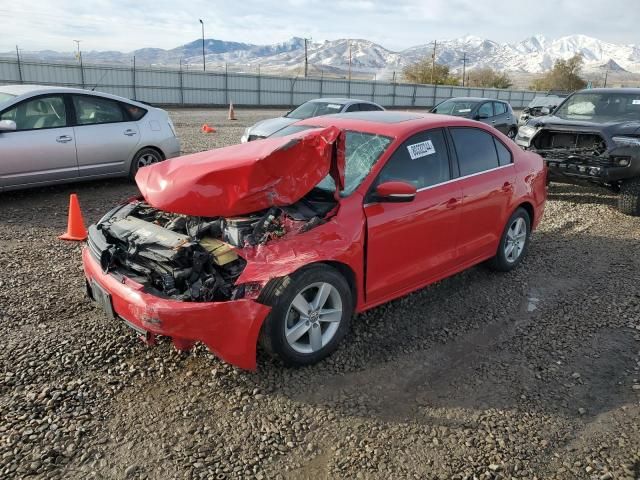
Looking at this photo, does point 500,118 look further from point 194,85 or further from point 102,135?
point 194,85

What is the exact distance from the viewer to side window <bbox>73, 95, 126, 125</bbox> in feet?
24.8

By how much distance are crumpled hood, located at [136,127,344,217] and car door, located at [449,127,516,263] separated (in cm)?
141

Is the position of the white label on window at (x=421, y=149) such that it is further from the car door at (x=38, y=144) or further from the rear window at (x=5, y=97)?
the rear window at (x=5, y=97)

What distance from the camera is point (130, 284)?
3361 mm

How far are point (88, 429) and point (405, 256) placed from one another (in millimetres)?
2466

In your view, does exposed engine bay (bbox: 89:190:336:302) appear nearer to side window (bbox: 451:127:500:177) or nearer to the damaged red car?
the damaged red car

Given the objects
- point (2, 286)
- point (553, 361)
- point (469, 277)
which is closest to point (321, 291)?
point (553, 361)

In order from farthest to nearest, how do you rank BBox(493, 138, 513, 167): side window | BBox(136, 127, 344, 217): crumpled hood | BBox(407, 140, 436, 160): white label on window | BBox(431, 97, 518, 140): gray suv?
BBox(431, 97, 518, 140): gray suv
BBox(493, 138, 513, 167): side window
BBox(407, 140, 436, 160): white label on window
BBox(136, 127, 344, 217): crumpled hood

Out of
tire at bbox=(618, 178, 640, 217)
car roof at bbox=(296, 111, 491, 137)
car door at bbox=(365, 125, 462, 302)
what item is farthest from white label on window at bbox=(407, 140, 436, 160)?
tire at bbox=(618, 178, 640, 217)

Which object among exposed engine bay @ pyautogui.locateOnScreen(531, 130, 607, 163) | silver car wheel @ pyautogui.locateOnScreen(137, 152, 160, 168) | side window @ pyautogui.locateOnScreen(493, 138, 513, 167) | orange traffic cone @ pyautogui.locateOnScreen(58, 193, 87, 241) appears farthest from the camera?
silver car wheel @ pyautogui.locateOnScreen(137, 152, 160, 168)

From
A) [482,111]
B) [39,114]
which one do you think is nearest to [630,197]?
[482,111]

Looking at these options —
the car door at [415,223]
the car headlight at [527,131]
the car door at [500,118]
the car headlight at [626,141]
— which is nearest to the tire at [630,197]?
the car headlight at [626,141]

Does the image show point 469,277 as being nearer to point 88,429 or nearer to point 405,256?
point 405,256

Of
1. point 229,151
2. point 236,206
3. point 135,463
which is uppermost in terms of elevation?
point 229,151
